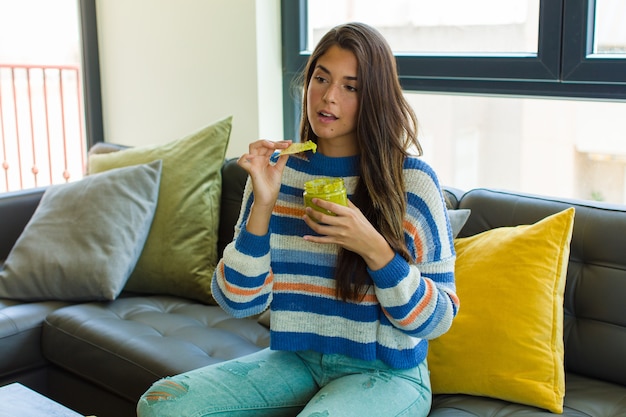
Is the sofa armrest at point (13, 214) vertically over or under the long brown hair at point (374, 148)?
under

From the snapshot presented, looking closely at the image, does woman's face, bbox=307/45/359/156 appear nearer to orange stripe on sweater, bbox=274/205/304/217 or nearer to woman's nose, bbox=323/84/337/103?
woman's nose, bbox=323/84/337/103

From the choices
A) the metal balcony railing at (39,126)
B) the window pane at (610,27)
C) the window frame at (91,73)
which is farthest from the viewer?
the metal balcony railing at (39,126)

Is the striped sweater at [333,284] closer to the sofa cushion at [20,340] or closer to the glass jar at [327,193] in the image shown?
the glass jar at [327,193]

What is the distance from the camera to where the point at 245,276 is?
1743 mm

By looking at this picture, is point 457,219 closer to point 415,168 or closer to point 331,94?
point 415,168

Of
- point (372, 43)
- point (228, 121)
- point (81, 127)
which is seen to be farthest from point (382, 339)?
point (81, 127)

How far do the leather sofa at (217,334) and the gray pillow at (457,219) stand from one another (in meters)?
0.07

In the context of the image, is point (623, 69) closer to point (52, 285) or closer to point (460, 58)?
point (460, 58)

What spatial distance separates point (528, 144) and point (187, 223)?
121 centimetres

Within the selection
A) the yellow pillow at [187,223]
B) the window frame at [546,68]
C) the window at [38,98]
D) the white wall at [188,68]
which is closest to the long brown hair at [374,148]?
the window frame at [546,68]

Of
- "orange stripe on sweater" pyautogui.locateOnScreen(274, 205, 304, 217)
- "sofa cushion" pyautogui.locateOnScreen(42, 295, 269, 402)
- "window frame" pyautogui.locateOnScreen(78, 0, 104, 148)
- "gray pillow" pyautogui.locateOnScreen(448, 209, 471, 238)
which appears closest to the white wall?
"window frame" pyautogui.locateOnScreen(78, 0, 104, 148)

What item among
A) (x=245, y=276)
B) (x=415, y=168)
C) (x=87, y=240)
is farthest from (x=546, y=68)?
(x=87, y=240)

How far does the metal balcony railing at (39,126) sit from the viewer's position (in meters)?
5.02

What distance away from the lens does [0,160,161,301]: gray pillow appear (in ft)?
8.74
